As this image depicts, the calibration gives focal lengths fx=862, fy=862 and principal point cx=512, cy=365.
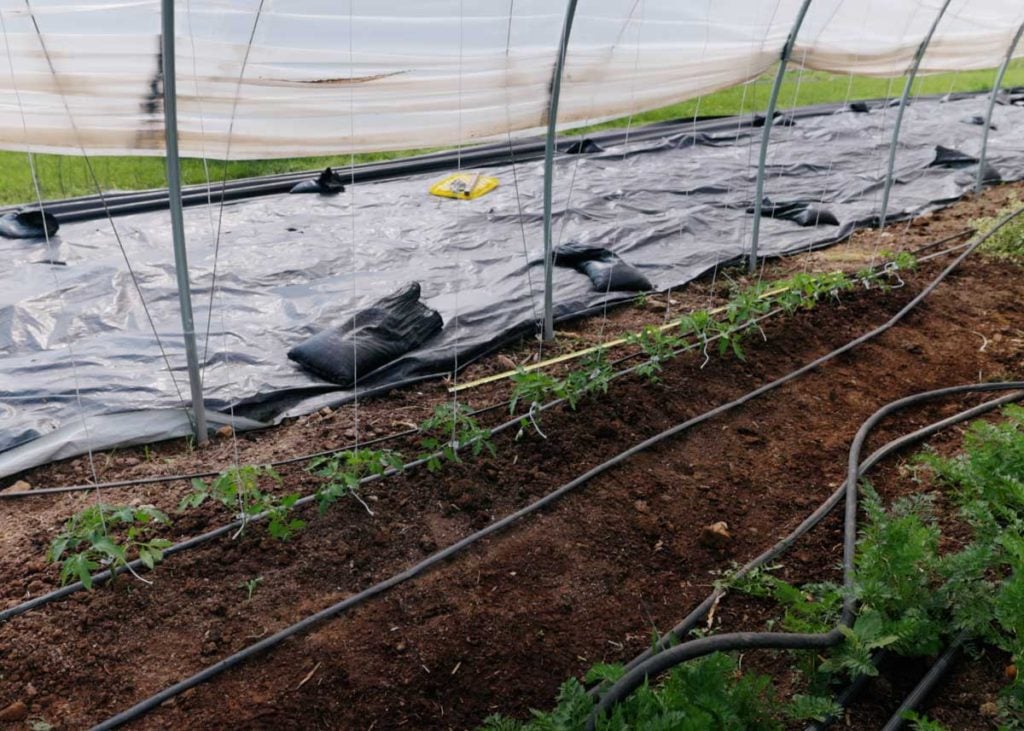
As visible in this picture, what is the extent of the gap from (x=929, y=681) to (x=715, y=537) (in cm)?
99

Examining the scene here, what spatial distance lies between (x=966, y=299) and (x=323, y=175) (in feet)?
17.8

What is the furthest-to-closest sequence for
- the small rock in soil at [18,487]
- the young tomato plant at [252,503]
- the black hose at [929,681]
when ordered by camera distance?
the small rock in soil at [18,487]
the young tomato plant at [252,503]
the black hose at [929,681]

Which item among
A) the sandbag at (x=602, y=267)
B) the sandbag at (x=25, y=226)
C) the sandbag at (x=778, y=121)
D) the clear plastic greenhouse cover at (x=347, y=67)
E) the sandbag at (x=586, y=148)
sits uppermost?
the clear plastic greenhouse cover at (x=347, y=67)

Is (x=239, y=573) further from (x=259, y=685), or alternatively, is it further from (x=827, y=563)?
(x=827, y=563)

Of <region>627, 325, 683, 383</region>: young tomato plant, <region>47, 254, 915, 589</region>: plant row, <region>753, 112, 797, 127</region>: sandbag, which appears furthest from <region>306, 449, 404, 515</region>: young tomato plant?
<region>753, 112, 797, 127</region>: sandbag

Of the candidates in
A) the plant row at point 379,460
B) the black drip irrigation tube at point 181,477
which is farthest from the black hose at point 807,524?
the black drip irrigation tube at point 181,477

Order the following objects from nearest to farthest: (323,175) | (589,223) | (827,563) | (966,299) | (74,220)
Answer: (827,563)
(966,299)
(74,220)
(589,223)
(323,175)

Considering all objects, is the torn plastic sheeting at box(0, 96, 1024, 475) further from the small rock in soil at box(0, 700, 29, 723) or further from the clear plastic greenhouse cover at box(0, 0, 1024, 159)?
the small rock in soil at box(0, 700, 29, 723)

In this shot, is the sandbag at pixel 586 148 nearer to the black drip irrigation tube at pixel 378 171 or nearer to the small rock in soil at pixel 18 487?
the black drip irrigation tube at pixel 378 171

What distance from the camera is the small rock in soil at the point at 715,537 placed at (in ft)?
11.5

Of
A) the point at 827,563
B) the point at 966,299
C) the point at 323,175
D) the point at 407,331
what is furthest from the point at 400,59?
the point at 966,299

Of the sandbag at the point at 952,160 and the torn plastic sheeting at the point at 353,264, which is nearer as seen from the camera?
the torn plastic sheeting at the point at 353,264

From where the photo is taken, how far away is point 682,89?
5758mm

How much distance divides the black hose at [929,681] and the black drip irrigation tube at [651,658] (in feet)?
0.85
